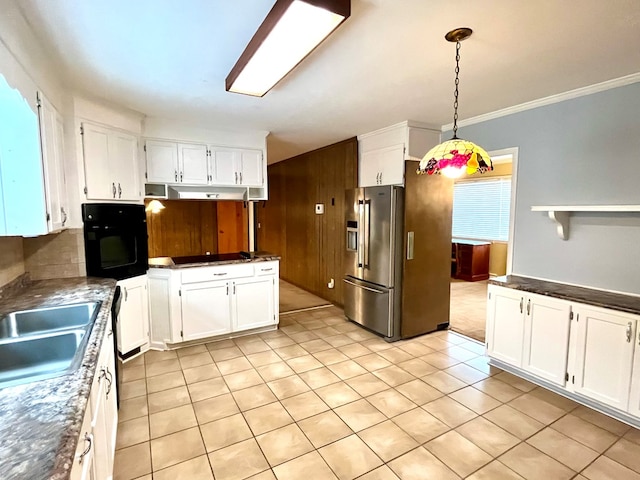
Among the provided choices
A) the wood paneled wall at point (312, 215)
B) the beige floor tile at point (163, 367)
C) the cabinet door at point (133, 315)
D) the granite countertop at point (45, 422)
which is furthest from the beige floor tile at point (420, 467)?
the wood paneled wall at point (312, 215)

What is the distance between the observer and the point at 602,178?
264 centimetres

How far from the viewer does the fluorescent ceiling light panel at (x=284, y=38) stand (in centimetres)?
152

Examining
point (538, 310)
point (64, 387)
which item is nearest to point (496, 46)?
point (538, 310)

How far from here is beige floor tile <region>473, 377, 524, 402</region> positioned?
8.66 ft

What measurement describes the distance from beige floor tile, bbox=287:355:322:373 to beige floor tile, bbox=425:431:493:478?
4.24ft

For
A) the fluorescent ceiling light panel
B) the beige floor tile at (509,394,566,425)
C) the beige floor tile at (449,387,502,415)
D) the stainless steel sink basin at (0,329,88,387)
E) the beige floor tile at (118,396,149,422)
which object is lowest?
the beige floor tile at (509,394,566,425)

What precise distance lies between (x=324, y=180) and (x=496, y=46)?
3360 millimetres

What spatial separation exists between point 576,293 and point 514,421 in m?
1.13

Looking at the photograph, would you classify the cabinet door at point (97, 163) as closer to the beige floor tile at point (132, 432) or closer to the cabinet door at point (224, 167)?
the cabinet door at point (224, 167)

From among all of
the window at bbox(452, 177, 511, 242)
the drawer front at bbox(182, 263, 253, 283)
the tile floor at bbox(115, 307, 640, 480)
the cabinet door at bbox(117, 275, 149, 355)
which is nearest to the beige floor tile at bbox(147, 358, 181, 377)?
the tile floor at bbox(115, 307, 640, 480)

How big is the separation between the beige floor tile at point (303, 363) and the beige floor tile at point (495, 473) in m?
1.58

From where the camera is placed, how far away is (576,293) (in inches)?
102

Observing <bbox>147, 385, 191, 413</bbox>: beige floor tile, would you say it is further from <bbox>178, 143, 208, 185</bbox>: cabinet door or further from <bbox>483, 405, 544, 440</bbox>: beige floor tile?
<bbox>483, 405, 544, 440</bbox>: beige floor tile

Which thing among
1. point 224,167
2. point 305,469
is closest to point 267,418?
point 305,469
